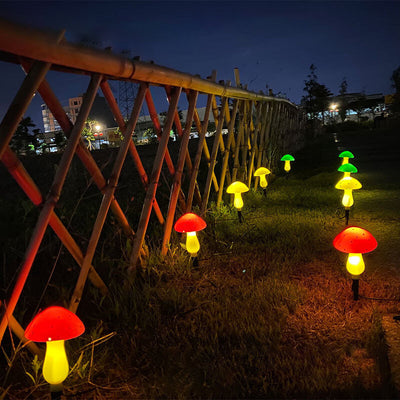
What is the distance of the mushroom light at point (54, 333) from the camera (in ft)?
5.57

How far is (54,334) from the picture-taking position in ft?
5.57

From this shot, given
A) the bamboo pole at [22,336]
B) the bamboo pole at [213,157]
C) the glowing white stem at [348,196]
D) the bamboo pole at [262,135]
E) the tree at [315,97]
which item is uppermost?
the tree at [315,97]

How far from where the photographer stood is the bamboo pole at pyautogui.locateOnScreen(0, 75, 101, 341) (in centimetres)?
194

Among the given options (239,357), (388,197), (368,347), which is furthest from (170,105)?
(388,197)

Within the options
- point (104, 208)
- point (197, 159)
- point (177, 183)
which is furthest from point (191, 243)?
point (197, 159)

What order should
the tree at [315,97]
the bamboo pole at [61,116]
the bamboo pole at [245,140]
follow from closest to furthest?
the bamboo pole at [61,116]
the bamboo pole at [245,140]
the tree at [315,97]

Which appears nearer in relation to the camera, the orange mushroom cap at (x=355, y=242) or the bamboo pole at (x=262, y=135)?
the orange mushroom cap at (x=355, y=242)

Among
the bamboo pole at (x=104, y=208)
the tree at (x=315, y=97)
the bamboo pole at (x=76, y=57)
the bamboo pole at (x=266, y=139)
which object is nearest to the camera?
the bamboo pole at (x=76, y=57)

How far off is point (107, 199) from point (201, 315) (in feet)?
3.88

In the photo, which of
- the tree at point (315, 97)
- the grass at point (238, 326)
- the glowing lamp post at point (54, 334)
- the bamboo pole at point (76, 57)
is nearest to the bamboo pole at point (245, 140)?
the grass at point (238, 326)

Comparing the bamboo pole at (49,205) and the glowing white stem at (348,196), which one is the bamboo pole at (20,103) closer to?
the bamboo pole at (49,205)

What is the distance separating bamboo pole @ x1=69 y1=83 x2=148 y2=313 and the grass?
0.28 metres

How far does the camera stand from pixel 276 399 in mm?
1896

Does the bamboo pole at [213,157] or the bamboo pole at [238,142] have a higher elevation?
the bamboo pole at [238,142]
